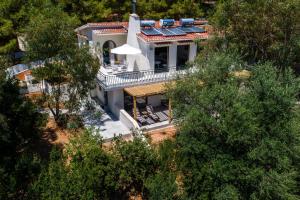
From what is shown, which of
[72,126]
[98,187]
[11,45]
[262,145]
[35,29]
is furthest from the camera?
[11,45]

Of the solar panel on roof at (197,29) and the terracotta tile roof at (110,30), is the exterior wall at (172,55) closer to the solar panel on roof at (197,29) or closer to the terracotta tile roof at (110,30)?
the solar panel on roof at (197,29)

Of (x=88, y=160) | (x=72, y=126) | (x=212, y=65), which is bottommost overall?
(x=72, y=126)

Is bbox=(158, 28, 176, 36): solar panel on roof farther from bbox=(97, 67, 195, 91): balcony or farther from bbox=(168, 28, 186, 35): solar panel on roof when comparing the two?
bbox=(97, 67, 195, 91): balcony

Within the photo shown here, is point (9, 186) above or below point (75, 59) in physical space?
below

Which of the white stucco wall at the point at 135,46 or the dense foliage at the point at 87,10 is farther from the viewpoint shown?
the dense foliage at the point at 87,10

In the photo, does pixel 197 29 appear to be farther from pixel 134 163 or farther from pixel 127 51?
pixel 134 163

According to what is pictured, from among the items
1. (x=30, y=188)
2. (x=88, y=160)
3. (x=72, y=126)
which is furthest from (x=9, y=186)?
(x=72, y=126)

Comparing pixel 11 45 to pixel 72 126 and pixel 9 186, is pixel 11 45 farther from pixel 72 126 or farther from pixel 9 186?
pixel 9 186

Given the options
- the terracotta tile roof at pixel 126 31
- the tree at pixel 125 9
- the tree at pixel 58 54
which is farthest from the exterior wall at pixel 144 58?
the tree at pixel 125 9
